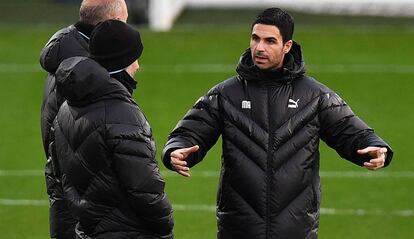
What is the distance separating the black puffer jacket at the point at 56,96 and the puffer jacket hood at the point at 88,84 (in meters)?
1.50

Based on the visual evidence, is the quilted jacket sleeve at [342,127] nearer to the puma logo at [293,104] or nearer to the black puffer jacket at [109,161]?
the puma logo at [293,104]

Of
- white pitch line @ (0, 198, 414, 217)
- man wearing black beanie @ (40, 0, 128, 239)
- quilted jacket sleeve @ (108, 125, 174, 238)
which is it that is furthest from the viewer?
white pitch line @ (0, 198, 414, 217)

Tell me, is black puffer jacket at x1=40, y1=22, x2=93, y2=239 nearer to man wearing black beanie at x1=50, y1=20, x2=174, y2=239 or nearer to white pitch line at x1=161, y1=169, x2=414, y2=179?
man wearing black beanie at x1=50, y1=20, x2=174, y2=239

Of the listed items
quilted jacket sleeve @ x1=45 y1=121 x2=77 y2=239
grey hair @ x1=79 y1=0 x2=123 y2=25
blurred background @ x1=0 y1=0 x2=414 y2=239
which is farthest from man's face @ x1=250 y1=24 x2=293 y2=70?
blurred background @ x1=0 y1=0 x2=414 y2=239

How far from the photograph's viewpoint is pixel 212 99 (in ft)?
25.8

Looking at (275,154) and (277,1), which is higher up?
(275,154)

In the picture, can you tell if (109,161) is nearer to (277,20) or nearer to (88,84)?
(88,84)

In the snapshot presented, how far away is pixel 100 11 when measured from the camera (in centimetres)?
842

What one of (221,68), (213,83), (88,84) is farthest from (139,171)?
(221,68)

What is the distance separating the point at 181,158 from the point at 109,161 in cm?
67

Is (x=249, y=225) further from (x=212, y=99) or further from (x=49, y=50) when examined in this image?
(x=49, y=50)

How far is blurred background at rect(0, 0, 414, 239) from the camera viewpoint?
40.6 ft

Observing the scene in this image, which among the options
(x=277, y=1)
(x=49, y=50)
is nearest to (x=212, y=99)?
(x=49, y=50)

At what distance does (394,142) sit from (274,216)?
7.65m
